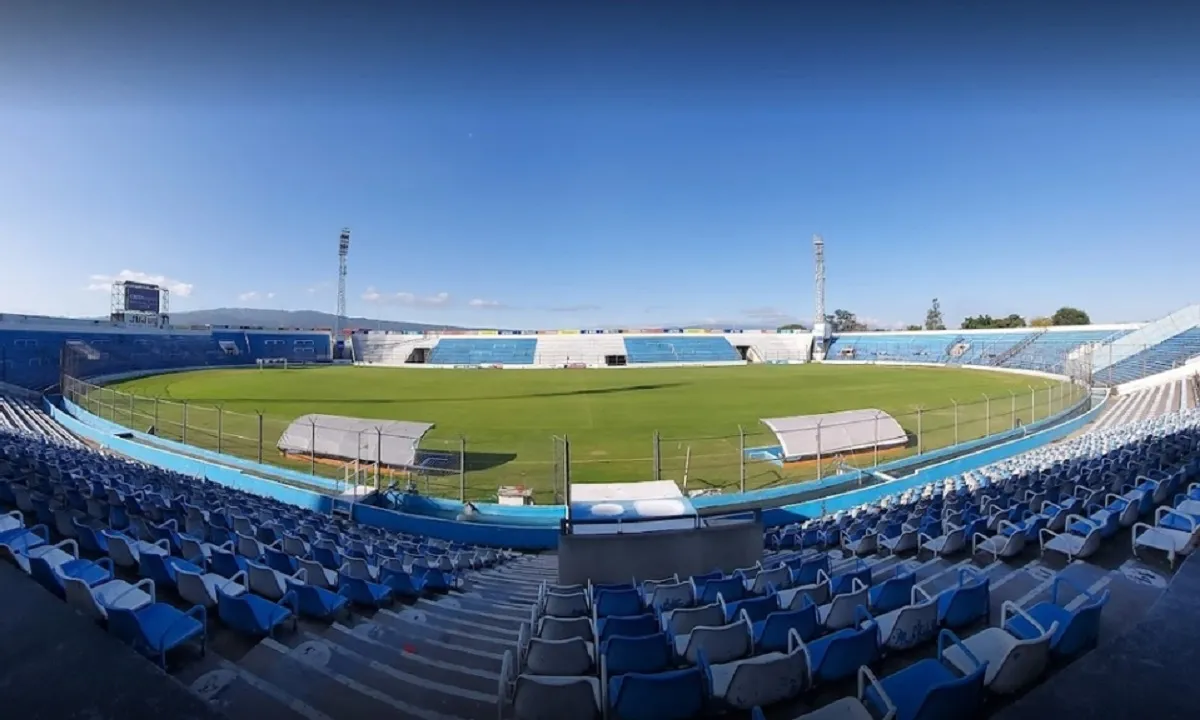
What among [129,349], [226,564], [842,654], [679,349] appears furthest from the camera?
[679,349]

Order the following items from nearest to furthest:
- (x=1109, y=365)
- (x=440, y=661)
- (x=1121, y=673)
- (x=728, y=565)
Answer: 1. (x=1121, y=673)
2. (x=440, y=661)
3. (x=728, y=565)
4. (x=1109, y=365)

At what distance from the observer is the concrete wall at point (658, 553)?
297 inches

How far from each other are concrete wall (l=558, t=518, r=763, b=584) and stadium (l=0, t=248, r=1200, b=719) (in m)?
0.03

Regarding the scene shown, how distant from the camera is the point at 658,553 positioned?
7.77 meters

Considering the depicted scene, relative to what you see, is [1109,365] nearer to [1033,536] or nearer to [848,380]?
[848,380]

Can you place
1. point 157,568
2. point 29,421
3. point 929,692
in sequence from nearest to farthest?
point 929,692
point 157,568
point 29,421

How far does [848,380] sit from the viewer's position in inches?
1768

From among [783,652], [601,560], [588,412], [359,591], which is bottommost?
[588,412]

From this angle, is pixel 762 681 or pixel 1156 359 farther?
pixel 1156 359

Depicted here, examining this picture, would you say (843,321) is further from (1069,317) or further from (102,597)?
(102,597)

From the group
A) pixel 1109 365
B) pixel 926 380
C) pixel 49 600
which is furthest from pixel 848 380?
pixel 49 600

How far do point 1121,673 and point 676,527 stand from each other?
5954 mm

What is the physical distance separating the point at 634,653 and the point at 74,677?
286cm

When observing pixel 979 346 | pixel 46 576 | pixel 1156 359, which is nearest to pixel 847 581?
pixel 46 576
